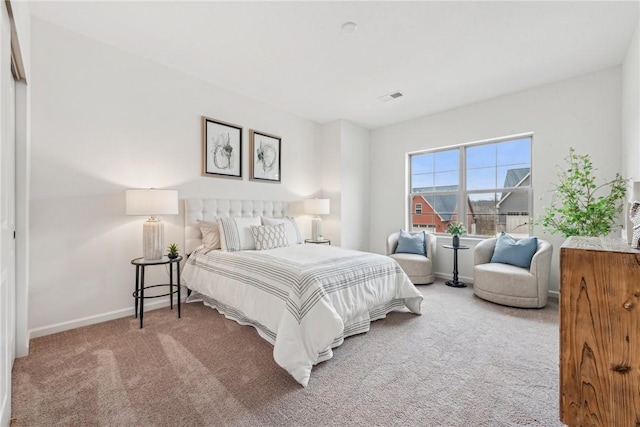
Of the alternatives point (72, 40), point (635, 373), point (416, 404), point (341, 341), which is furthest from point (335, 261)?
point (72, 40)

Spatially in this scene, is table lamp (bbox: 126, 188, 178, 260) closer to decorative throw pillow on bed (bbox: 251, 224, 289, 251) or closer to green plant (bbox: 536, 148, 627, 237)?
decorative throw pillow on bed (bbox: 251, 224, 289, 251)

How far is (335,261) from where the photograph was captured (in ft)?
8.18

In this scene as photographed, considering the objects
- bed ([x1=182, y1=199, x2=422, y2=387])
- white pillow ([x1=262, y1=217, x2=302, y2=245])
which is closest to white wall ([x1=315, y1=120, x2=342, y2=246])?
white pillow ([x1=262, y1=217, x2=302, y2=245])

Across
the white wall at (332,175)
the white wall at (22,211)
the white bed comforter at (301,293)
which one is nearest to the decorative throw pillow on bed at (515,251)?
the white bed comforter at (301,293)

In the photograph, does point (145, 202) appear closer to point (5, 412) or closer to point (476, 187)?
point (5, 412)

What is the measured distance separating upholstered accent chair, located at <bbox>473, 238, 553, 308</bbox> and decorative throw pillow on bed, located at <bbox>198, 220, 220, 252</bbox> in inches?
125

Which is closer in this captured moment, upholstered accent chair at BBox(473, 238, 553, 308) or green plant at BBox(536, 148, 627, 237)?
green plant at BBox(536, 148, 627, 237)

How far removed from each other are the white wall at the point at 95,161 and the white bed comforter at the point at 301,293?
2.57ft

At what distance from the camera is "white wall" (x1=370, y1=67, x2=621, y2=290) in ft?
10.4

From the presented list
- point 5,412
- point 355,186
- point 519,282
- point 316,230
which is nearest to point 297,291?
point 5,412

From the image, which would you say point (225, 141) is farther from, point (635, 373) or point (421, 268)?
point (635, 373)

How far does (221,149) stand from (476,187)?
3.84m

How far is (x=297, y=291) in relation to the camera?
1995 mm

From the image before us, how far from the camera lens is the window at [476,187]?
12.9ft
